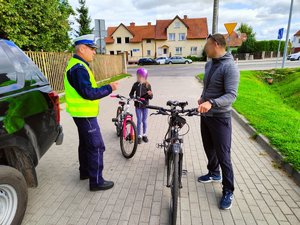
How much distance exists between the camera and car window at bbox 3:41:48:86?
2.88 m

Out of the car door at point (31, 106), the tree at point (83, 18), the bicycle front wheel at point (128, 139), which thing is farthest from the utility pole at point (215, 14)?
the tree at point (83, 18)

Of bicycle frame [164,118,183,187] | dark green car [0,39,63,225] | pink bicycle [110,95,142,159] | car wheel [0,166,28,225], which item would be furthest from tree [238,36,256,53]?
car wheel [0,166,28,225]

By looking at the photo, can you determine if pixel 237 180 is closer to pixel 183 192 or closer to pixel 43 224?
pixel 183 192

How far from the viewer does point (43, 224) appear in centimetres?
280

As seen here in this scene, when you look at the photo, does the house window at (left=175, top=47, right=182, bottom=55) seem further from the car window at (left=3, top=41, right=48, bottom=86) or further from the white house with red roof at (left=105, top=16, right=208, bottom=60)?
the car window at (left=3, top=41, right=48, bottom=86)

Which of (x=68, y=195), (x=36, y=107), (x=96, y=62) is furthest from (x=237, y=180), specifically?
(x=96, y=62)

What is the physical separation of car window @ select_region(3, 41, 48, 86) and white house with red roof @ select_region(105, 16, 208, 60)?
5047cm

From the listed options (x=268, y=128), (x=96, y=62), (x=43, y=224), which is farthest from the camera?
(x=96, y=62)

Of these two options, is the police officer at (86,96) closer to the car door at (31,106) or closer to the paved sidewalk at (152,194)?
the car door at (31,106)

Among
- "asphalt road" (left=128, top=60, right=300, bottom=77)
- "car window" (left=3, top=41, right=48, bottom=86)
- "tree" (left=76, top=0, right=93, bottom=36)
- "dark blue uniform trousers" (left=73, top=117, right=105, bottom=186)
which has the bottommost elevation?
"asphalt road" (left=128, top=60, right=300, bottom=77)

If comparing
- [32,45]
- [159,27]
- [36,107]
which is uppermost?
[159,27]

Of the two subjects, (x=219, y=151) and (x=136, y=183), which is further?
(x=136, y=183)

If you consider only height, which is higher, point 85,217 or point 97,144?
point 97,144

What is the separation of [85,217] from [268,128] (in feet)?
14.3
